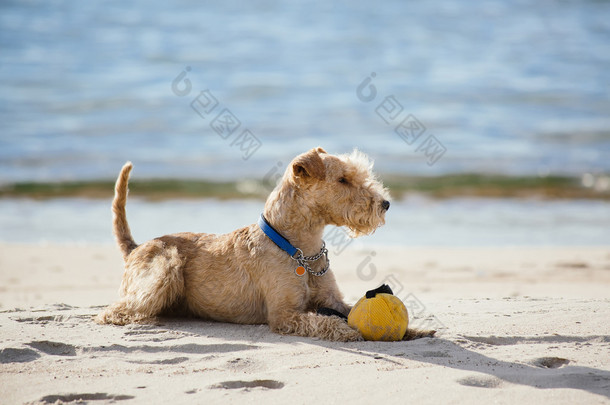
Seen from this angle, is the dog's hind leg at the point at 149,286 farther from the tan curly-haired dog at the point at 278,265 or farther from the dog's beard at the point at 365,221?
the dog's beard at the point at 365,221

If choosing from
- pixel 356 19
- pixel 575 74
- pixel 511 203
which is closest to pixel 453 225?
pixel 511 203

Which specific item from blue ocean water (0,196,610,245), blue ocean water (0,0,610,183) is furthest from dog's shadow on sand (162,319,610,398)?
blue ocean water (0,0,610,183)

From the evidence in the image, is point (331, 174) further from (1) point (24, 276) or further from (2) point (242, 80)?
(2) point (242, 80)

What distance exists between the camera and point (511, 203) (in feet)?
40.1

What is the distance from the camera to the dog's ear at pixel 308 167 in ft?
15.3

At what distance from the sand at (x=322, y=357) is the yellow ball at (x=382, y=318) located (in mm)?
145

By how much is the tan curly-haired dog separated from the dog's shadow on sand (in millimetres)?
157

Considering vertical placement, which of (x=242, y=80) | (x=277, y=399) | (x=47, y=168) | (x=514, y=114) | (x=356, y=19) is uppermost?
(x=356, y=19)

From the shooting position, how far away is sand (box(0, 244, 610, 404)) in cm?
346

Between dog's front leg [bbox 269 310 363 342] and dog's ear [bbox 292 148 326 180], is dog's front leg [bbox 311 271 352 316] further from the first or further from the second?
dog's ear [bbox 292 148 326 180]

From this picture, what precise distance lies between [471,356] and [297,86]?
19.1m

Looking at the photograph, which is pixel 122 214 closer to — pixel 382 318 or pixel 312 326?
pixel 312 326

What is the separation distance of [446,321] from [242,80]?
18739 mm

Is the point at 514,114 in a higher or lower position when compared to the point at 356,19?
lower
